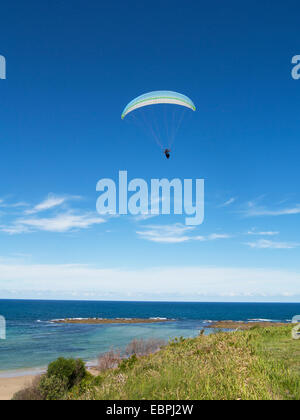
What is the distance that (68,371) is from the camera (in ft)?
81.8

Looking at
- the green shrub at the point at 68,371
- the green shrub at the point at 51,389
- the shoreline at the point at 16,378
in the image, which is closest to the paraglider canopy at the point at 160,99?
the shoreline at the point at 16,378

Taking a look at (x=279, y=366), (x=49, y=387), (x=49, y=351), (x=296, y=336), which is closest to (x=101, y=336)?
(x=49, y=351)

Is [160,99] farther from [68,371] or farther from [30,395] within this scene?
[30,395]

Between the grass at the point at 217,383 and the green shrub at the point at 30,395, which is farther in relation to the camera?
the green shrub at the point at 30,395

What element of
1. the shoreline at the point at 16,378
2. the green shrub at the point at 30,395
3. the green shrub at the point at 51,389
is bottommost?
the shoreline at the point at 16,378

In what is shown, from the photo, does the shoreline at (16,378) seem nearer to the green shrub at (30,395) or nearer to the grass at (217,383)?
the green shrub at (30,395)

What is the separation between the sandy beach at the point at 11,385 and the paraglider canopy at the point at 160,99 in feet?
82.2

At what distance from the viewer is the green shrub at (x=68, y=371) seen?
79.7 feet

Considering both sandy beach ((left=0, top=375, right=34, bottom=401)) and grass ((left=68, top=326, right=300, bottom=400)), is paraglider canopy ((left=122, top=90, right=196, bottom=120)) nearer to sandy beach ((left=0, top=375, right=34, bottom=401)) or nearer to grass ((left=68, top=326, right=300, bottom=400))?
grass ((left=68, top=326, right=300, bottom=400))

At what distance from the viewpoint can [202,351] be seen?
1155cm

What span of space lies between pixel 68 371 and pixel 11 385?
356 inches

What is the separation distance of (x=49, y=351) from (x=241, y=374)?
48.0 m
